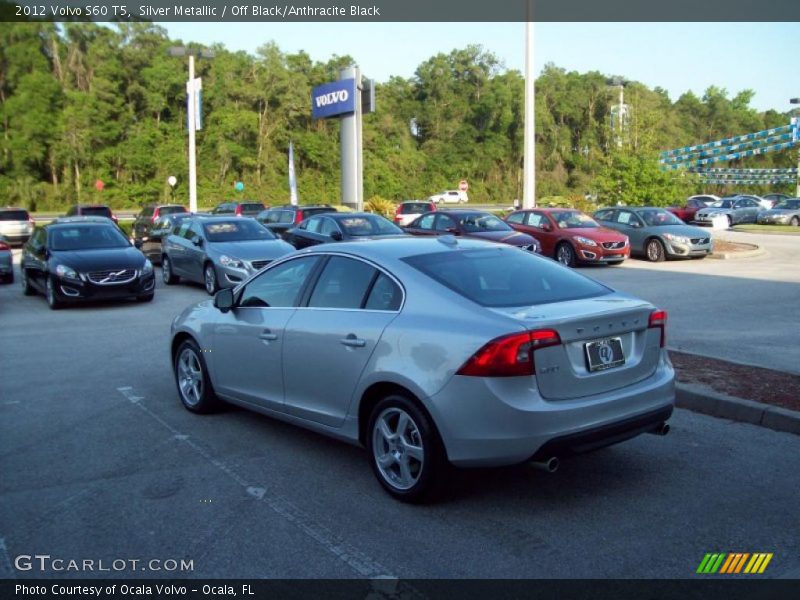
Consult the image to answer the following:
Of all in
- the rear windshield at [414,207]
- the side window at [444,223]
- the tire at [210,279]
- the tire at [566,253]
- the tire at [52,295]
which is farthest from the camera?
the rear windshield at [414,207]

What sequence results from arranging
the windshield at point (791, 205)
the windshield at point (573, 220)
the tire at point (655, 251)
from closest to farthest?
the windshield at point (573, 220) < the tire at point (655, 251) < the windshield at point (791, 205)

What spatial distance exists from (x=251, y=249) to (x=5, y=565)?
12322 millimetres

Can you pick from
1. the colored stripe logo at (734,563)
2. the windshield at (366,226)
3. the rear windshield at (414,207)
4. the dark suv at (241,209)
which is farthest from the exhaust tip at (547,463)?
the dark suv at (241,209)

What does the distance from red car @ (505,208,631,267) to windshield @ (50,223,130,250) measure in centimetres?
1070

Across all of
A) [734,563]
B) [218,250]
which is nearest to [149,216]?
[218,250]

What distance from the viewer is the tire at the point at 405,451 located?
477 centimetres

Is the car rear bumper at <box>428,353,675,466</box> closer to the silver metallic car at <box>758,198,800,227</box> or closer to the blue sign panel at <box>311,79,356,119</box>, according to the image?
the blue sign panel at <box>311,79,356,119</box>

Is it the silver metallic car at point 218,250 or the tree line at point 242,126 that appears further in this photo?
the tree line at point 242,126

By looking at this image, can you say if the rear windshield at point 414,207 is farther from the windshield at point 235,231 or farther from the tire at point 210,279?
the tire at point 210,279

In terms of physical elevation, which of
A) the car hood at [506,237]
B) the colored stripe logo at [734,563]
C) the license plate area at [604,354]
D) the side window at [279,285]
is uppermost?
the side window at [279,285]

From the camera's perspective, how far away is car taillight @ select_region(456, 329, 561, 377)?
4.49 metres

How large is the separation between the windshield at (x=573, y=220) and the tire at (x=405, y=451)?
16.8 m

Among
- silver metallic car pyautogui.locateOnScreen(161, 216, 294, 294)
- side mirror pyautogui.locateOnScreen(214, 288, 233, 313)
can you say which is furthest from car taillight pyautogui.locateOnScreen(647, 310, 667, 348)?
silver metallic car pyautogui.locateOnScreen(161, 216, 294, 294)
